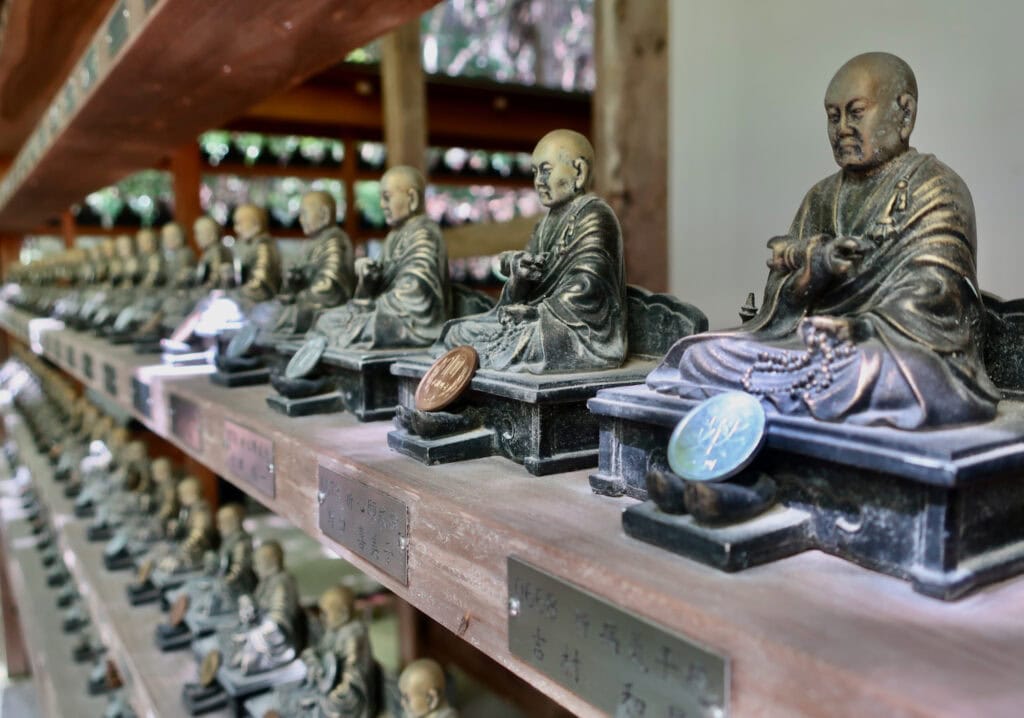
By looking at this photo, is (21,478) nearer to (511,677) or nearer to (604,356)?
(511,677)

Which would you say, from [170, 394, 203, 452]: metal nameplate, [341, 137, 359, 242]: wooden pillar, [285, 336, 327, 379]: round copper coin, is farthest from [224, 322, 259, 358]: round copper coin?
[341, 137, 359, 242]: wooden pillar

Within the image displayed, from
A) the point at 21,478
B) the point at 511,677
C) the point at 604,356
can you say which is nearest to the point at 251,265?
the point at 604,356

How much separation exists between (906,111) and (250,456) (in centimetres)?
132

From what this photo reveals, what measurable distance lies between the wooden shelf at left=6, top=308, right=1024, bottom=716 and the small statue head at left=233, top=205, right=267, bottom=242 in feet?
4.22

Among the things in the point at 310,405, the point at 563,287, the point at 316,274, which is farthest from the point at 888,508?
the point at 316,274

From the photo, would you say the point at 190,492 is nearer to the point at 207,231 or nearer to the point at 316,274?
the point at 207,231

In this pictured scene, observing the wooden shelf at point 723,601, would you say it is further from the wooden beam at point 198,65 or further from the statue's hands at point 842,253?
the wooden beam at point 198,65

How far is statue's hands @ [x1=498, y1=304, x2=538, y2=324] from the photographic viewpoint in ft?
4.26

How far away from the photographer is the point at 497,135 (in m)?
5.05

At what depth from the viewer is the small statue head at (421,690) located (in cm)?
155

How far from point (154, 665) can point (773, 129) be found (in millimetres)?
2269

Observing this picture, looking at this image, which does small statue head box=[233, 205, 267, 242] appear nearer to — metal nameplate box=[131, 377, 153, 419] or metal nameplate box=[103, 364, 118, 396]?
metal nameplate box=[131, 377, 153, 419]

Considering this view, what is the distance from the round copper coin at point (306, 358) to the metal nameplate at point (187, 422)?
357 mm

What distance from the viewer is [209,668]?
6.89 feet
